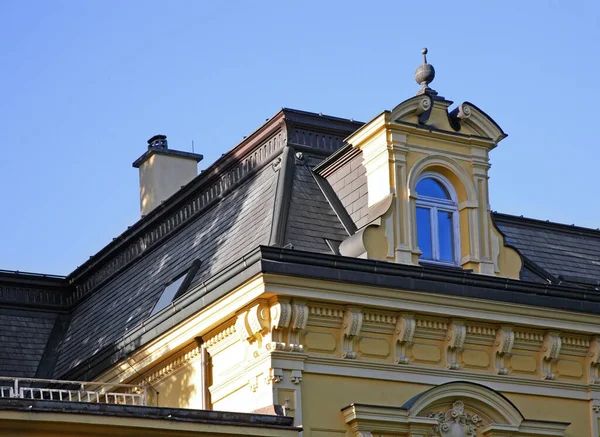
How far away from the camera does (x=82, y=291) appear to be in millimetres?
28781

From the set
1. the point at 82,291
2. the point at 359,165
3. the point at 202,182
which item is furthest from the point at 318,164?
the point at 82,291

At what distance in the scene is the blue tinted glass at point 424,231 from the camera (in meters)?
21.0

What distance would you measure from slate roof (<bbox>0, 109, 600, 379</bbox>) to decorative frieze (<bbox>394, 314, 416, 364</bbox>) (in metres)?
1.69

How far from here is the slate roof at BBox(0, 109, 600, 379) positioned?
21.6 metres

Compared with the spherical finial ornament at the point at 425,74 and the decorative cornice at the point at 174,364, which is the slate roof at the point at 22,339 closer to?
the decorative cornice at the point at 174,364

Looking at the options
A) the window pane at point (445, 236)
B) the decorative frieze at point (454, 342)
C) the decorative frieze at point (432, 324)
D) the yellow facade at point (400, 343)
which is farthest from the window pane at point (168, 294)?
the decorative frieze at point (454, 342)

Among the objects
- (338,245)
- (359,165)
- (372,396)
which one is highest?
(359,165)

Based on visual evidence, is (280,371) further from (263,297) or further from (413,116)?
(413,116)

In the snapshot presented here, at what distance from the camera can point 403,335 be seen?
774 inches

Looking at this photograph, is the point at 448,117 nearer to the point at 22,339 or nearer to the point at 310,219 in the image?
the point at 310,219

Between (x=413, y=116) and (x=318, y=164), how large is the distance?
2.23 metres

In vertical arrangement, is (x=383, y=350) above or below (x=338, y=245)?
below

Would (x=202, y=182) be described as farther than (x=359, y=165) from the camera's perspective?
Yes

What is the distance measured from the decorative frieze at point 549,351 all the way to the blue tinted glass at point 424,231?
7.21 feet
